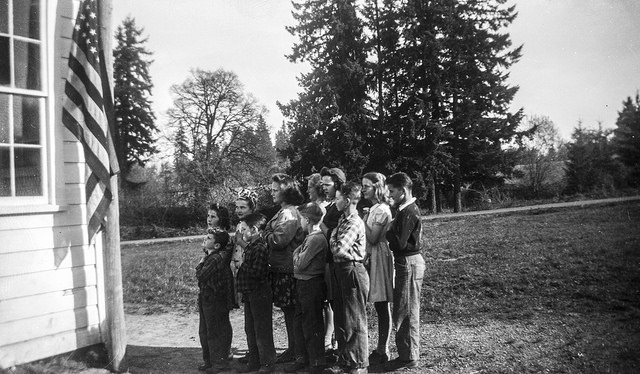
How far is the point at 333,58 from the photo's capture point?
2284 centimetres

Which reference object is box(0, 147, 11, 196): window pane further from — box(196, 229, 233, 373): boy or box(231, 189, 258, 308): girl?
box(231, 189, 258, 308): girl

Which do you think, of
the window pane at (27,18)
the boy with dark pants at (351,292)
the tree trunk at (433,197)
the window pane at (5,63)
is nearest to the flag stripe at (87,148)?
the window pane at (5,63)

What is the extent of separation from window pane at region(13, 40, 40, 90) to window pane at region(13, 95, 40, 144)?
0.15m

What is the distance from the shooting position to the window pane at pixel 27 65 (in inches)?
167

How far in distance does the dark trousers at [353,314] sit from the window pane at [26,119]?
330 centimetres

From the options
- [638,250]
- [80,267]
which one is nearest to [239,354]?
[80,267]

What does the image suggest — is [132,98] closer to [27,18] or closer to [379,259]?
[27,18]

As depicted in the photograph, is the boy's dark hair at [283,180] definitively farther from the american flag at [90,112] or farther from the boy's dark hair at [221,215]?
the american flag at [90,112]

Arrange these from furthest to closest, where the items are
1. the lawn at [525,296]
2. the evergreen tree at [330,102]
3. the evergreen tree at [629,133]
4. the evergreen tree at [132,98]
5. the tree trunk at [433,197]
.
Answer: the tree trunk at [433,197] → the evergreen tree at [330,102] → the evergreen tree at [132,98] → the evergreen tree at [629,133] → the lawn at [525,296]

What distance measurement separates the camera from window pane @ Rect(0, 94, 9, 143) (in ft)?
13.4

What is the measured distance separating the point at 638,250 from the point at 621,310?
118 inches

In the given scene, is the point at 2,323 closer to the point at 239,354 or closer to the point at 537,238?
the point at 239,354

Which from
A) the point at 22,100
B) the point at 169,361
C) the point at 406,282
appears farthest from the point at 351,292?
the point at 22,100

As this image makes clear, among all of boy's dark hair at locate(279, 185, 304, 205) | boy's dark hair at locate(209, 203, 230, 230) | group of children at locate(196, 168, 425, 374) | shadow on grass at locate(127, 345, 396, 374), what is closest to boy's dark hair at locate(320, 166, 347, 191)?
group of children at locate(196, 168, 425, 374)
